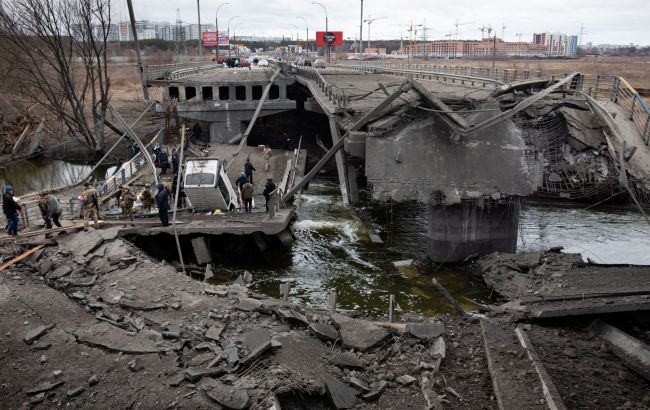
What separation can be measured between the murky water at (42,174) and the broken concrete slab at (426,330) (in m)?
30.2

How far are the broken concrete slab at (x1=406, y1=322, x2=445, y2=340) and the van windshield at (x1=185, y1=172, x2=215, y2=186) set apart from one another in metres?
11.9

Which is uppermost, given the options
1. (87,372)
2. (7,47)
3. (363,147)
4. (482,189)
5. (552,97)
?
(7,47)

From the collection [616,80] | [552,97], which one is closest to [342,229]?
[552,97]

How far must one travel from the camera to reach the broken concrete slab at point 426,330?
10844 millimetres

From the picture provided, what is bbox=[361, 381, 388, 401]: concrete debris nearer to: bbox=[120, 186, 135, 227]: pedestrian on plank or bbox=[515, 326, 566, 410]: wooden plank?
bbox=[515, 326, 566, 410]: wooden plank

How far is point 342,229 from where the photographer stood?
2450cm

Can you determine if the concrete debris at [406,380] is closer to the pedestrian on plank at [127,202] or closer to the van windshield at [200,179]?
the pedestrian on plank at [127,202]

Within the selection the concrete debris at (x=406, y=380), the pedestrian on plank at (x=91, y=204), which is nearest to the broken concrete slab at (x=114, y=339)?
the concrete debris at (x=406, y=380)

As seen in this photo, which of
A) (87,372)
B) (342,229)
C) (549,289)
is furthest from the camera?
(342,229)

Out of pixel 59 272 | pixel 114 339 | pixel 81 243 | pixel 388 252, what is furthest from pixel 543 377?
pixel 81 243

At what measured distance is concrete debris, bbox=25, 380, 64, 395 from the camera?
917 centimetres

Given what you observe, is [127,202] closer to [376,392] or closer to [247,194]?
[247,194]

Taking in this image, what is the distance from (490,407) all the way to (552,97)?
566 inches

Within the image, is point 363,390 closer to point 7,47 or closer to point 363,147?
point 363,147
